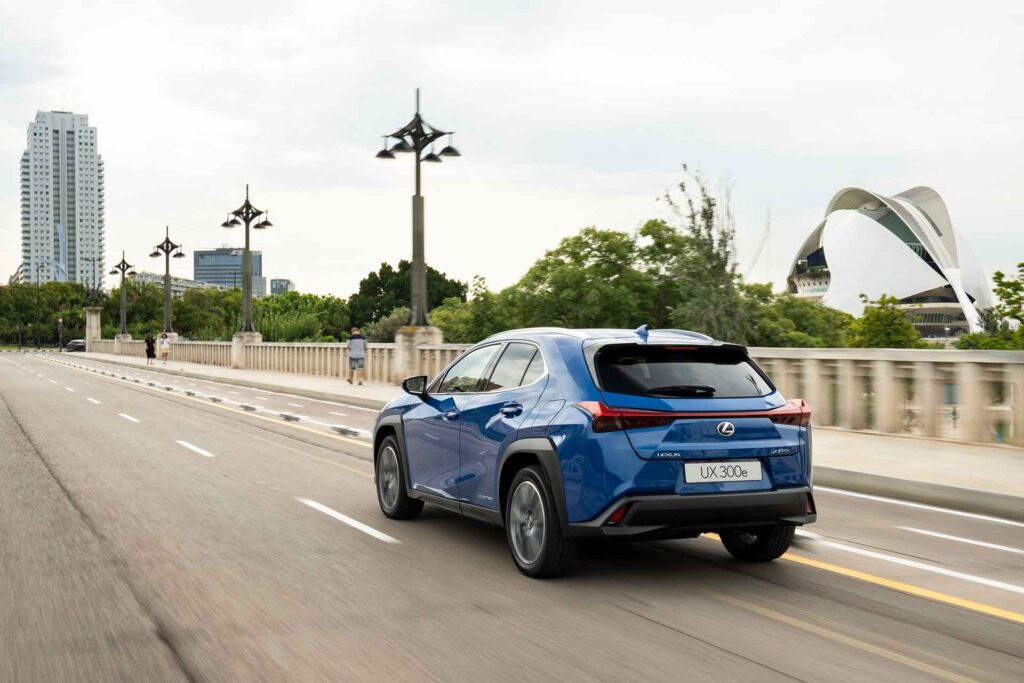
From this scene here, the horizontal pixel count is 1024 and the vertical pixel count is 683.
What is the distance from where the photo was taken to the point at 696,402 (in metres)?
6.05

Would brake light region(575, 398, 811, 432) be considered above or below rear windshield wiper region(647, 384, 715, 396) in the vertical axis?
below

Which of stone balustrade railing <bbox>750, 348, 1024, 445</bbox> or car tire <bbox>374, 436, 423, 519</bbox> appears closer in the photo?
car tire <bbox>374, 436, 423, 519</bbox>

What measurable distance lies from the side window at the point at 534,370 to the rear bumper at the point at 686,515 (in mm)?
1088

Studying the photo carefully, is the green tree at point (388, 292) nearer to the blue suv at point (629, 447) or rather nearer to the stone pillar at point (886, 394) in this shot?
the stone pillar at point (886, 394)

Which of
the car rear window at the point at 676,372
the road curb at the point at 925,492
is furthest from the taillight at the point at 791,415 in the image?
the road curb at the point at 925,492

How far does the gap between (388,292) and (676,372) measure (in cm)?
11329

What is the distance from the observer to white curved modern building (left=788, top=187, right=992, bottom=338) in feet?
378

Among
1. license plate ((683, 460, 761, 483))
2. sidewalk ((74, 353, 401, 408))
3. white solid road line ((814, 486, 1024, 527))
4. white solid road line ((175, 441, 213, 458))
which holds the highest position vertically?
license plate ((683, 460, 761, 483))

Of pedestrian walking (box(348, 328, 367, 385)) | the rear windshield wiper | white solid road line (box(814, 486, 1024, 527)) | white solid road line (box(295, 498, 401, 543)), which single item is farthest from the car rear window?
pedestrian walking (box(348, 328, 367, 385))

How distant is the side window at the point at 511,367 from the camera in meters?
6.86

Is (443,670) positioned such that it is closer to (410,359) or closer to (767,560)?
(767,560)

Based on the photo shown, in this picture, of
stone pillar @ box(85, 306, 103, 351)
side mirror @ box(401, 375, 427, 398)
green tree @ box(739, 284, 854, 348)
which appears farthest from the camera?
stone pillar @ box(85, 306, 103, 351)

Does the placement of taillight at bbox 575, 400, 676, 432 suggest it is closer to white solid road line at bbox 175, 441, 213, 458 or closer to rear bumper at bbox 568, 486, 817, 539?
rear bumper at bbox 568, 486, 817, 539

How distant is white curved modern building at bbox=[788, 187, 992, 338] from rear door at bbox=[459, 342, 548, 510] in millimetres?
113554
